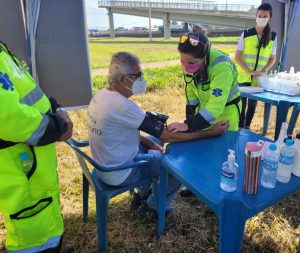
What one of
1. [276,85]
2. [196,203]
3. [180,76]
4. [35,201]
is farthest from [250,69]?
[180,76]

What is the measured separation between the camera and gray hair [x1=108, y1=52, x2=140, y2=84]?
6.52 feet

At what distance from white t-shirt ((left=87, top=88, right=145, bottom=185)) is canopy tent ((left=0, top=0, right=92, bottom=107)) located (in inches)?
86.8

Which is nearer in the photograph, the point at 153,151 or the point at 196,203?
the point at 153,151

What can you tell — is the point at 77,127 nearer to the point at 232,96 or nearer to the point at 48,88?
the point at 48,88

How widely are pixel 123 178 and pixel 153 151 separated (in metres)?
0.44

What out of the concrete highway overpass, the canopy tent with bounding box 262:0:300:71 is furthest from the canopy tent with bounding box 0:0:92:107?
the concrete highway overpass

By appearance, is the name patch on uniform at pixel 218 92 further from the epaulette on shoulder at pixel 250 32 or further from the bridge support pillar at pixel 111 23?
the bridge support pillar at pixel 111 23

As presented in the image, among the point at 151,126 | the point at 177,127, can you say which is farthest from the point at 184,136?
the point at 151,126

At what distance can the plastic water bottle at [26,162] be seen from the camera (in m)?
1.42

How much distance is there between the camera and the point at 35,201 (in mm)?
1492

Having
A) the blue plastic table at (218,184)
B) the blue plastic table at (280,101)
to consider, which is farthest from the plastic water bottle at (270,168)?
the blue plastic table at (280,101)

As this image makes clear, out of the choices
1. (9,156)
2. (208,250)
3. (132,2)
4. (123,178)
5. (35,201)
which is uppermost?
(132,2)

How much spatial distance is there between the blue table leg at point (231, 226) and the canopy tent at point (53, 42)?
3.33 metres

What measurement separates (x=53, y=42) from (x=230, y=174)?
11.1 ft
